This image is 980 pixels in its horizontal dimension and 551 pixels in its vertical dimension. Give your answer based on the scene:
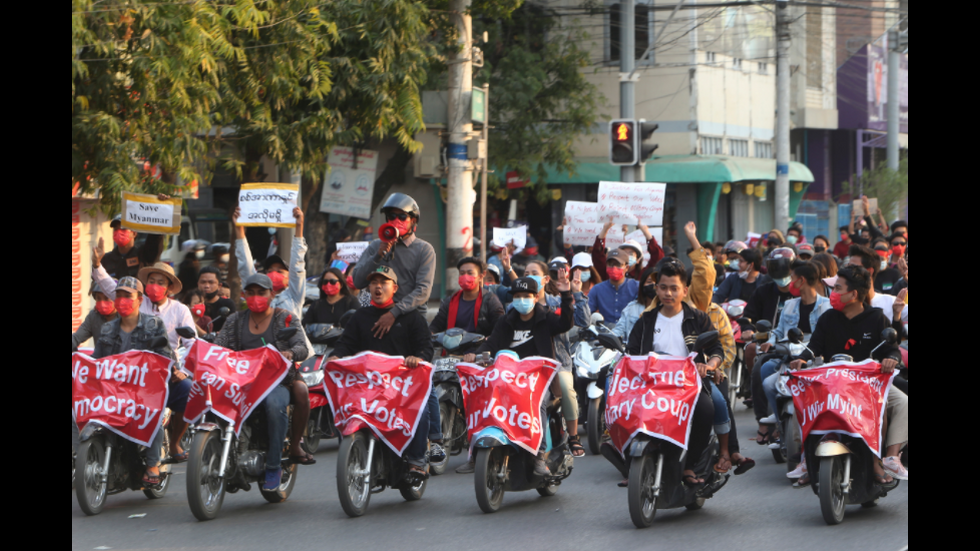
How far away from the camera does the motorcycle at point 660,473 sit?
6.68 metres

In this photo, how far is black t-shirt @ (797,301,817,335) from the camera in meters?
8.92

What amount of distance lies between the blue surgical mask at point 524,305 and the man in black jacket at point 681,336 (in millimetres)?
978

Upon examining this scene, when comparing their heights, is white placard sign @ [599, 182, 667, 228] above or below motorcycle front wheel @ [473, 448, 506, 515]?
above

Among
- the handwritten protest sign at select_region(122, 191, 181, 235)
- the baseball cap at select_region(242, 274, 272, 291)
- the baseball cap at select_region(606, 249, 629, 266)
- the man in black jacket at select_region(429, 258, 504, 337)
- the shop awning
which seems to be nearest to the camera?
the baseball cap at select_region(242, 274, 272, 291)

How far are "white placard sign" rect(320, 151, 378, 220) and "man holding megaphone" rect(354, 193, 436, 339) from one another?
39.8 feet

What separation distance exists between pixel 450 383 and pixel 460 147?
6.72 m

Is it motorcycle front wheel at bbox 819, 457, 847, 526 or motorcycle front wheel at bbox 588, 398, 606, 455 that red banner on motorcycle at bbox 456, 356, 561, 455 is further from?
motorcycle front wheel at bbox 588, 398, 606, 455

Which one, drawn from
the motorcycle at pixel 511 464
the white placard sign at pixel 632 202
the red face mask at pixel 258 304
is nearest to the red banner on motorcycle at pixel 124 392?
the red face mask at pixel 258 304

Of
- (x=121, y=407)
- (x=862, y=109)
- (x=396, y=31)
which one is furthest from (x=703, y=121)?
(x=121, y=407)

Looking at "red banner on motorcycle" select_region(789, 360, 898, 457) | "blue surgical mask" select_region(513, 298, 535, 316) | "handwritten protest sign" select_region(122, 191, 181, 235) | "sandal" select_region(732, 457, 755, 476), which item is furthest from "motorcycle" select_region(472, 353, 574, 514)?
"handwritten protest sign" select_region(122, 191, 181, 235)

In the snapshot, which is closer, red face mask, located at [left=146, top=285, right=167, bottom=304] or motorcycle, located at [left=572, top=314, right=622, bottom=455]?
red face mask, located at [left=146, top=285, right=167, bottom=304]

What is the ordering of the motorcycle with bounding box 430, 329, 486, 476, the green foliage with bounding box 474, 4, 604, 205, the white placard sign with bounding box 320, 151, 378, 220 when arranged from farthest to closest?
the green foliage with bounding box 474, 4, 604, 205 → the white placard sign with bounding box 320, 151, 378, 220 → the motorcycle with bounding box 430, 329, 486, 476

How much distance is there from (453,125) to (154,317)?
7.90 m

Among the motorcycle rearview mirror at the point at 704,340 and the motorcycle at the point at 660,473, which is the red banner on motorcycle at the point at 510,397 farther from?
the motorcycle rearview mirror at the point at 704,340
